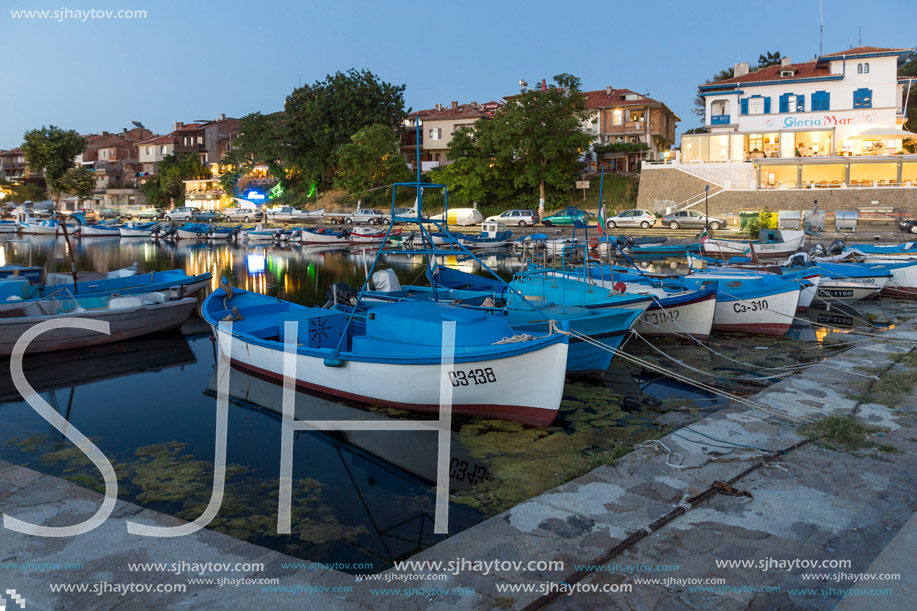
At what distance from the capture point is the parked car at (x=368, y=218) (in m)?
52.9

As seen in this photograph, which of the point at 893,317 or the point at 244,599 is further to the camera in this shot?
the point at 893,317

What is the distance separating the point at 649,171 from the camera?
48.5m

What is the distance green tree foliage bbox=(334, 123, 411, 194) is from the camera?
188ft

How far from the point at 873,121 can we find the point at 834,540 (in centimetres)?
5186

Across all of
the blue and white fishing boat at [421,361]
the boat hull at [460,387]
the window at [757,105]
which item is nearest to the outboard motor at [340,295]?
the blue and white fishing boat at [421,361]

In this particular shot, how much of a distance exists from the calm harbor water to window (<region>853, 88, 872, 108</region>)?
4061 cm

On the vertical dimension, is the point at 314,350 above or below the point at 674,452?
above

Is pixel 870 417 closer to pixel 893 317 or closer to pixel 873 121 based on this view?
pixel 893 317

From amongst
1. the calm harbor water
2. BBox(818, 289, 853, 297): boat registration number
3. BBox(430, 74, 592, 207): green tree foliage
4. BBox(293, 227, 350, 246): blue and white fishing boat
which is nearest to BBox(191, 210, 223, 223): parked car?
BBox(293, 227, 350, 246): blue and white fishing boat

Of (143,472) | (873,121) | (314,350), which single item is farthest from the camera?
(873,121)

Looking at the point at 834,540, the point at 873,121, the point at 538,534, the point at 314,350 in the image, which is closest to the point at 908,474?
the point at 834,540

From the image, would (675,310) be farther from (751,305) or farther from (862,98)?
(862,98)

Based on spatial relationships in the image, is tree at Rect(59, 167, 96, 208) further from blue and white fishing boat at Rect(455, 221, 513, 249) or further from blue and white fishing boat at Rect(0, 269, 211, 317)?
blue and white fishing boat at Rect(0, 269, 211, 317)

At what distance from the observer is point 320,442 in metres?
8.78
